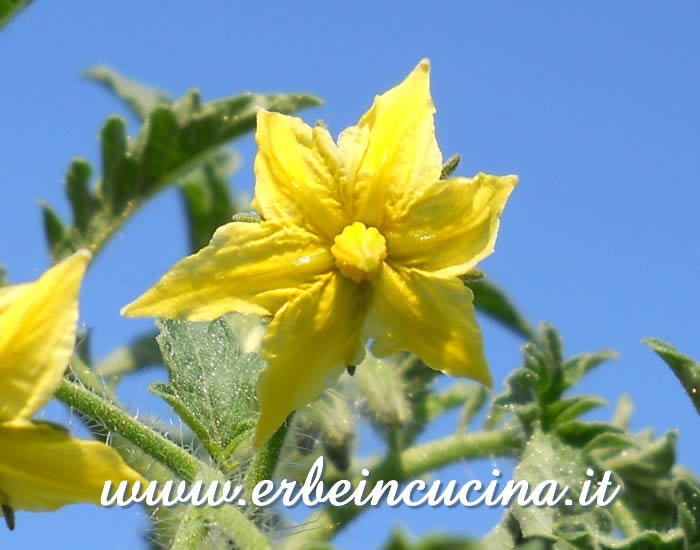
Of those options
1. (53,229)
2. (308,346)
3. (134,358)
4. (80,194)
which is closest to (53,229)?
(53,229)

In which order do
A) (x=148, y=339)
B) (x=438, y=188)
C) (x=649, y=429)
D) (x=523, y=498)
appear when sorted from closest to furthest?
(x=438, y=188), (x=523, y=498), (x=649, y=429), (x=148, y=339)

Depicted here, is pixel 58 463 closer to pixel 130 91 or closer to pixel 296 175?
pixel 296 175

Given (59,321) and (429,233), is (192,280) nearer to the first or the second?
(59,321)

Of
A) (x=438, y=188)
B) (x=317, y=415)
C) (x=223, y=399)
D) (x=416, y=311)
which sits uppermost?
(x=438, y=188)

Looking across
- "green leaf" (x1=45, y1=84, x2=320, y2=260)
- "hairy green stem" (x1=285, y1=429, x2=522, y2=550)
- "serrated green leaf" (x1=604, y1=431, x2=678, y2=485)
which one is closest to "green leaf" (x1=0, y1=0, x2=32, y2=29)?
"green leaf" (x1=45, y1=84, x2=320, y2=260)

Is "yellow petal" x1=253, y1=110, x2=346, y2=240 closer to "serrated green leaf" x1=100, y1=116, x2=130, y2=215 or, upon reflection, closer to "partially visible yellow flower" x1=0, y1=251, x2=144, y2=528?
"partially visible yellow flower" x1=0, y1=251, x2=144, y2=528

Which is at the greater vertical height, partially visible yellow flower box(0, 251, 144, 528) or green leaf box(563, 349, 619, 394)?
partially visible yellow flower box(0, 251, 144, 528)

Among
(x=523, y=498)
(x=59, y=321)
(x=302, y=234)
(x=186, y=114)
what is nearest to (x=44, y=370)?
(x=59, y=321)
